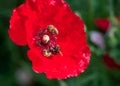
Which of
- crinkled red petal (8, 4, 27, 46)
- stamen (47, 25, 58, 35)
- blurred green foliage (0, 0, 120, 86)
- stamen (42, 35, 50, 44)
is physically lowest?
blurred green foliage (0, 0, 120, 86)

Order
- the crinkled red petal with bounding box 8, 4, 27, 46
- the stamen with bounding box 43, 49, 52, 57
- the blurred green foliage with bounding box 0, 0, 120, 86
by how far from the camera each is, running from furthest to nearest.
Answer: the blurred green foliage with bounding box 0, 0, 120, 86 → the stamen with bounding box 43, 49, 52, 57 → the crinkled red petal with bounding box 8, 4, 27, 46

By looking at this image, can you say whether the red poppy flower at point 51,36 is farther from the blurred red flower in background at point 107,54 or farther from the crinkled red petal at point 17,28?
the blurred red flower in background at point 107,54

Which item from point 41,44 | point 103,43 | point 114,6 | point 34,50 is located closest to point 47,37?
point 41,44

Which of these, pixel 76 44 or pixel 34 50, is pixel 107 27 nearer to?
pixel 76 44

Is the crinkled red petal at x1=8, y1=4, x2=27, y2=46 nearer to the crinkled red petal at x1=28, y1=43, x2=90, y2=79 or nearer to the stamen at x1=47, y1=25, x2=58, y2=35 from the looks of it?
the crinkled red petal at x1=28, y1=43, x2=90, y2=79

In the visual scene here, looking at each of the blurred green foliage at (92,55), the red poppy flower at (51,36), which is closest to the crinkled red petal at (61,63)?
the red poppy flower at (51,36)

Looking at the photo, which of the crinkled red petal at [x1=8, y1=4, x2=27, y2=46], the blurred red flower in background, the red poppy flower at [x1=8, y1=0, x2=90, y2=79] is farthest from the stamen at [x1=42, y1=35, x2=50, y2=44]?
the blurred red flower in background

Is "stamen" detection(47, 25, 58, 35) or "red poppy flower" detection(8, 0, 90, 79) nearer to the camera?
"red poppy flower" detection(8, 0, 90, 79)
